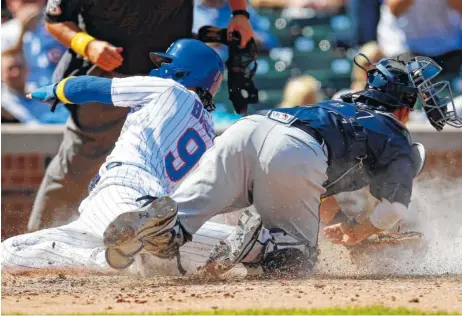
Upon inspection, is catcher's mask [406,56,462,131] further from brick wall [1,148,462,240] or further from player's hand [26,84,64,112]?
brick wall [1,148,462,240]

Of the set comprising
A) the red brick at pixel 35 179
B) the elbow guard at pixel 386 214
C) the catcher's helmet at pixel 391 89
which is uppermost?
the catcher's helmet at pixel 391 89

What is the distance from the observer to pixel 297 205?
5.98 meters

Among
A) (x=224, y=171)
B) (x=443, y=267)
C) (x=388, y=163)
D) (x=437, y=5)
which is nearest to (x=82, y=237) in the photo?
(x=224, y=171)

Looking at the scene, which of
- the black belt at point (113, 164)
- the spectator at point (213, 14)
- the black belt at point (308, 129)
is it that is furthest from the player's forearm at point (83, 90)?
the spectator at point (213, 14)

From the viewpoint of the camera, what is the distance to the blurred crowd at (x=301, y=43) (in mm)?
10688

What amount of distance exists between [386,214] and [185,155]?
1.15 m

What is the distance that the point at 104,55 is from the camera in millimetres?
7406

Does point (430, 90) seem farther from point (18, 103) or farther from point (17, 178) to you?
point (18, 103)

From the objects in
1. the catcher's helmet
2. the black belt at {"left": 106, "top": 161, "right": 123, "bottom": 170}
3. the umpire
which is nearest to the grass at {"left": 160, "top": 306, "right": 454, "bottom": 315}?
the black belt at {"left": 106, "top": 161, "right": 123, "bottom": 170}

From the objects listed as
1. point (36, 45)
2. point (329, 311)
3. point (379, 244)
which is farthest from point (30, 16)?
point (329, 311)

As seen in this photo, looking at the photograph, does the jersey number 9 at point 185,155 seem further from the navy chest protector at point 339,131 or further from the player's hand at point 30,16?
the player's hand at point 30,16

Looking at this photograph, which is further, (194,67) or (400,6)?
(400,6)

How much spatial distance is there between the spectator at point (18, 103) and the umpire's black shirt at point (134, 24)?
2.96 m

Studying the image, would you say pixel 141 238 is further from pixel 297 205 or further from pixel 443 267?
pixel 443 267
